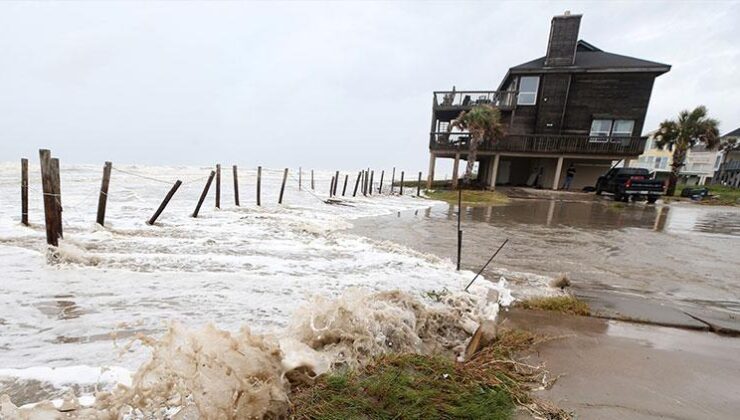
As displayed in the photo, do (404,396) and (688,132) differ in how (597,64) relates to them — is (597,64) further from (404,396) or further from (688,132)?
(404,396)

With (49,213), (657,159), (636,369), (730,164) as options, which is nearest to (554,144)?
(636,369)

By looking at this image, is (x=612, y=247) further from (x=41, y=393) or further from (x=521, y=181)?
(x=521, y=181)

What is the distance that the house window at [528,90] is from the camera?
23953 mm

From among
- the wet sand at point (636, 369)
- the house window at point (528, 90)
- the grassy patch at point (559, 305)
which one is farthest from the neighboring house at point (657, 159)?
the wet sand at point (636, 369)

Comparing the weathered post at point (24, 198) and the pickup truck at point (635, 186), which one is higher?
the pickup truck at point (635, 186)

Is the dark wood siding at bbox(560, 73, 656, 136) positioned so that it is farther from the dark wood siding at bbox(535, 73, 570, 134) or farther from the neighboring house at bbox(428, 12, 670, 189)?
the dark wood siding at bbox(535, 73, 570, 134)

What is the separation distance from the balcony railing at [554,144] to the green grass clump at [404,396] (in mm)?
22242

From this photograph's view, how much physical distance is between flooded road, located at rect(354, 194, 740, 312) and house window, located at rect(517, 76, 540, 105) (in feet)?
42.2

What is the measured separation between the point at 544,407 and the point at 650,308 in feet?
11.2

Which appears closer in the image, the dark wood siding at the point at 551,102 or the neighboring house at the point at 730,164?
the dark wood siding at the point at 551,102

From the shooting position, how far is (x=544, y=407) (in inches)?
81.9

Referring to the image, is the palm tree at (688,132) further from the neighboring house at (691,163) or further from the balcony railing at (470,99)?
the neighboring house at (691,163)

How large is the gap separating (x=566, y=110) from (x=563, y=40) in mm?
5333

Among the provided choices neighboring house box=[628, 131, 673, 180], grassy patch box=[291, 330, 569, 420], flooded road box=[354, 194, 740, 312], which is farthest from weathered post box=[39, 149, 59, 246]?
neighboring house box=[628, 131, 673, 180]
